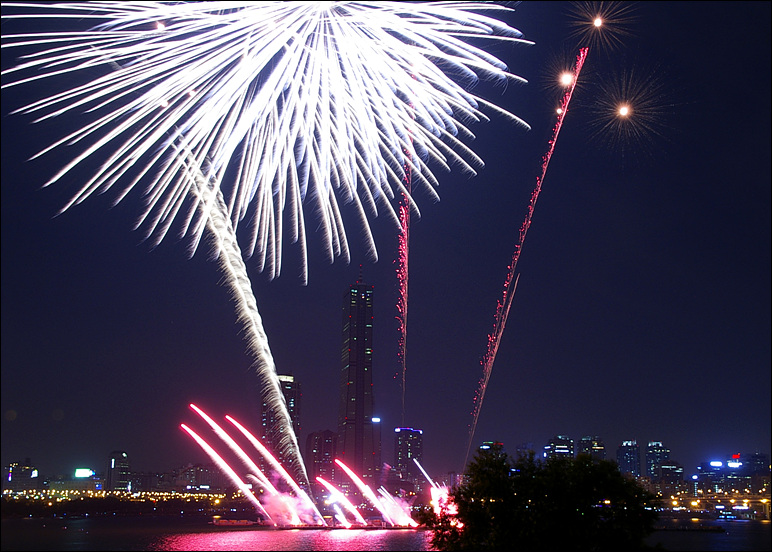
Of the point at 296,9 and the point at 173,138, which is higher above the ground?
the point at 296,9

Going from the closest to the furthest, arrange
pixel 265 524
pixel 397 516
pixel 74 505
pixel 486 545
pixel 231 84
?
pixel 231 84, pixel 486 545, pixel 265 524, pixel 397 516, pixel 74 505

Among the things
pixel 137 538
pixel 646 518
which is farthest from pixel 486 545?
pixel 137 538

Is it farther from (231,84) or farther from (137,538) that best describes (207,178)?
(137,538)

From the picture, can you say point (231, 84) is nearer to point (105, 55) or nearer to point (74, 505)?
point (105, 55)

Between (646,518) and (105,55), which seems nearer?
(105,55)

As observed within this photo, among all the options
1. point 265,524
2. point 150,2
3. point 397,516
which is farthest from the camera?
point 397,516

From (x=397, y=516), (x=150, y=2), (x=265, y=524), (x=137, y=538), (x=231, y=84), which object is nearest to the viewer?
(x=150, y=2)

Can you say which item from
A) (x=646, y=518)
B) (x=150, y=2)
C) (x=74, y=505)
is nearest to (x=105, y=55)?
(x=150, y=2)

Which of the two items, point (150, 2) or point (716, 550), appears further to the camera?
point (716, 550)

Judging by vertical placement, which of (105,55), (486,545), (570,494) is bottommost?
(486,545)
